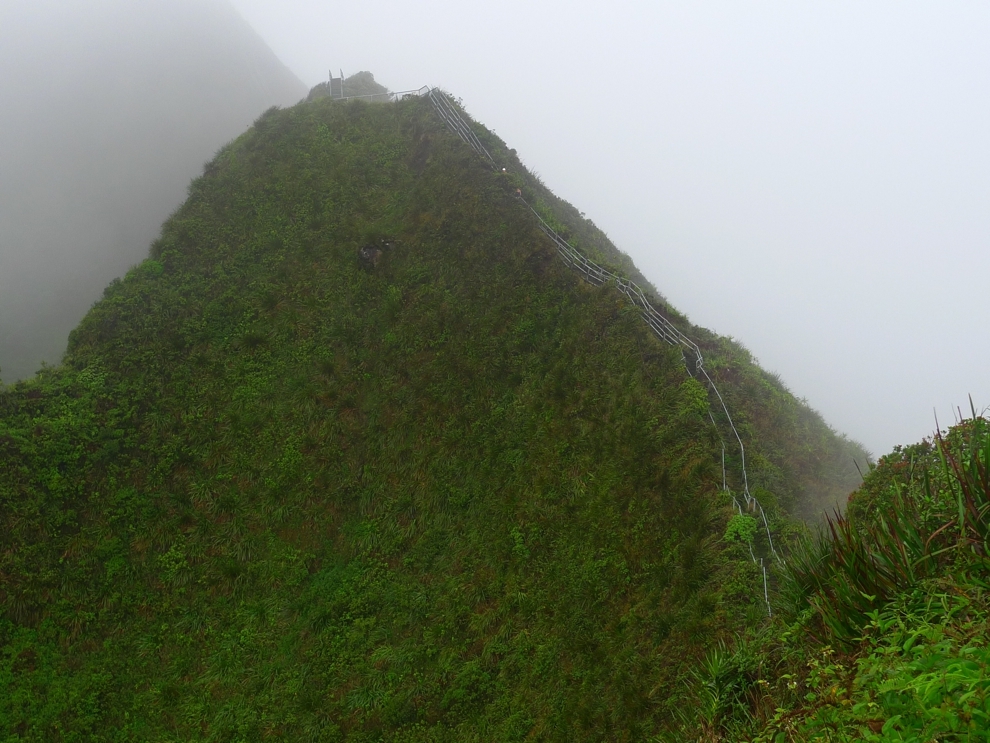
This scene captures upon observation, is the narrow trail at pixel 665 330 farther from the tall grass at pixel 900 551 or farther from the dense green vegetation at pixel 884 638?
the tall grass at pixel 900 551

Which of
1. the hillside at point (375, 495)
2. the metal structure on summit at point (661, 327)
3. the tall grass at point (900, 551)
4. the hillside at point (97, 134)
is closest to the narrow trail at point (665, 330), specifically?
the metal structure on summit at point (661, 327)

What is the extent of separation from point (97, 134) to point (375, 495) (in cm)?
2658

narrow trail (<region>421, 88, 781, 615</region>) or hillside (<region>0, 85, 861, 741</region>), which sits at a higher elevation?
narrow trail (<region>421, 88, 781, 615</region>)

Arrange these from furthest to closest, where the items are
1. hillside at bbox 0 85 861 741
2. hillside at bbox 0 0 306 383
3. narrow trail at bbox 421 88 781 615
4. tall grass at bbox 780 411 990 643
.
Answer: hillside at bbox 0 0 306 383
narrow trail at bbox 421 88 781 615
hillside at bbox 0 85 861 741
tall grass at bbox 780 411 990 643

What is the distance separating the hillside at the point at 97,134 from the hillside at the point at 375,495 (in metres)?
6.15

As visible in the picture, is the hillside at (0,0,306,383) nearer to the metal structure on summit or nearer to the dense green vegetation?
the metal structure on summit

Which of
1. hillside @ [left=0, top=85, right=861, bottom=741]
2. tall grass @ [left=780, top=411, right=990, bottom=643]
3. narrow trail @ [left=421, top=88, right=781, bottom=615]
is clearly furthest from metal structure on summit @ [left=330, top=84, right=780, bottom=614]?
tall grass @ [left=780, top=411, right=990, bottom=643]

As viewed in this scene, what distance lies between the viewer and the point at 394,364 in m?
12.5

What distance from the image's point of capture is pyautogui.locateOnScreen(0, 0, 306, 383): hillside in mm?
16938

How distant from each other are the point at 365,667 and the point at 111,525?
257 inches

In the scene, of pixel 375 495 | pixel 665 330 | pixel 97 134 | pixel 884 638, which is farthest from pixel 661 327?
pixel 97 134

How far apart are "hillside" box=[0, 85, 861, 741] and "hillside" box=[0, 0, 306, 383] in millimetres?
6152

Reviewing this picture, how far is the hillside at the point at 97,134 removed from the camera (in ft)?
55.6

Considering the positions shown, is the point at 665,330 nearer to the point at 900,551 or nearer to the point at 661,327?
the point at 661,327
